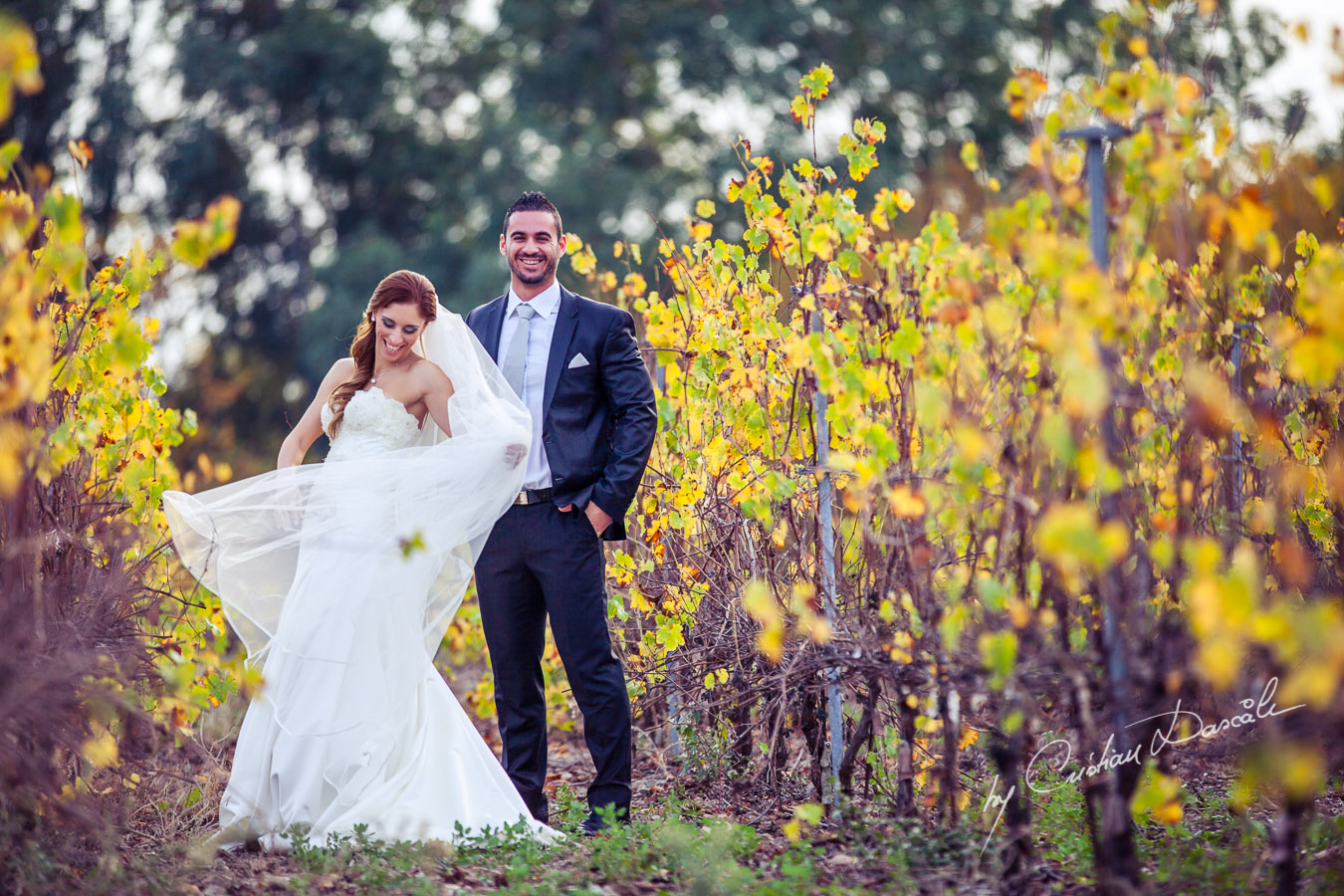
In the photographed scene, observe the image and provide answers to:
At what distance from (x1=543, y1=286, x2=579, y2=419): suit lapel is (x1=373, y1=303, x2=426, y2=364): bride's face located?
1.87ft

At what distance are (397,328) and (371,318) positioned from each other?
0.62 feet

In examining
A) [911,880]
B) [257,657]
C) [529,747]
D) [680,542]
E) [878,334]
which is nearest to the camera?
[911,880]

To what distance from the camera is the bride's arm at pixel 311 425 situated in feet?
15.0

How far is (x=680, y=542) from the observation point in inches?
194

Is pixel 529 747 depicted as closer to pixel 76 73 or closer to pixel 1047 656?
pixel 1047 656

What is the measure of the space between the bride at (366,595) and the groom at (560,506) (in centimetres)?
12

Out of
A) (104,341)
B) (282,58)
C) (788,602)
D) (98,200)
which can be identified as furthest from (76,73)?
(788,602)

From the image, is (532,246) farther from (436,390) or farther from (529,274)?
(436,390)

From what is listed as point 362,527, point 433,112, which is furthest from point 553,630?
point 433,112

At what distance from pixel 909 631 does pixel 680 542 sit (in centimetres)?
158

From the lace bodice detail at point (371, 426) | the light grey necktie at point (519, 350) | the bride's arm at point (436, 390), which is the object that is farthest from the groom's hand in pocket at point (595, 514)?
the lace bodice detail at point (371, 426)

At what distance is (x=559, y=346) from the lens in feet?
14.6

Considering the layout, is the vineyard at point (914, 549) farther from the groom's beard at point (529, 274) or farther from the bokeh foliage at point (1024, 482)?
the groom's beard at point (529, 274)

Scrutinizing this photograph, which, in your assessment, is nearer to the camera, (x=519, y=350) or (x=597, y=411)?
(x=597, y=411)
